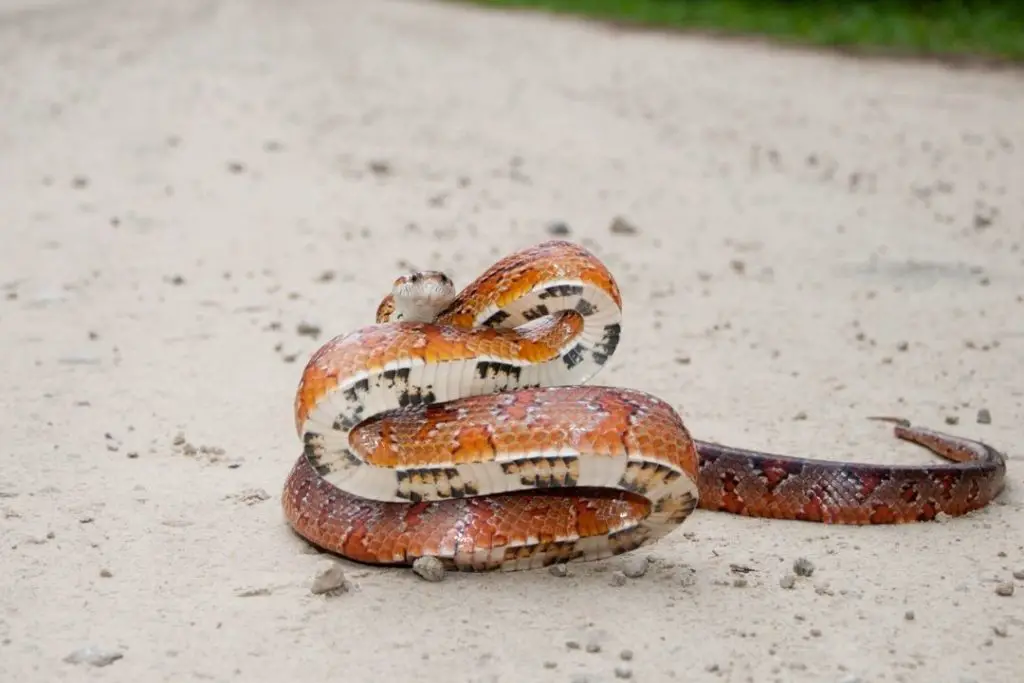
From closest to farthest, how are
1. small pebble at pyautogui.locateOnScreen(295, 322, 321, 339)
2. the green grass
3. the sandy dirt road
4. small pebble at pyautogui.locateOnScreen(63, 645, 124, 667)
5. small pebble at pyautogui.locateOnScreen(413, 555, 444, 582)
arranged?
small pebble at pyautogui.locateOnScreen(63, 645, 124, 667), the sandy dirt road, small pebble at pyautogui.locateOnScreen(413, 555, 444, 582), small pebble at pyautogui.locateOnScreen(295, 322, 321, 339), the green grass

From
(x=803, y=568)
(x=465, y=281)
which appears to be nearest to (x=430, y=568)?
(x=803, y=568)

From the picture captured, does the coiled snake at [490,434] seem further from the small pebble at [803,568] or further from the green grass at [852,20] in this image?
the green grass at [852,20]

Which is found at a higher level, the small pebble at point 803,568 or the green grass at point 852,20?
the green grass at point 852,20

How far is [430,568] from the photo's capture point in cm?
502

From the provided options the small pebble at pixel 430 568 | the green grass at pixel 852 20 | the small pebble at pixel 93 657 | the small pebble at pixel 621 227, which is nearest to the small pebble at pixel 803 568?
the small pebble at pixel 430 568

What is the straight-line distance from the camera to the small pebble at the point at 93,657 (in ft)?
14.5

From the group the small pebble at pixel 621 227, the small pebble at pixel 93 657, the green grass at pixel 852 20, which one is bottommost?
the small pebble at pixel 93 657

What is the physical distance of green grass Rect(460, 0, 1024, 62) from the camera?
18.5 m

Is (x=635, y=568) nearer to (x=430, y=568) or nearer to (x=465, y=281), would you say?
(x=430, y=568)

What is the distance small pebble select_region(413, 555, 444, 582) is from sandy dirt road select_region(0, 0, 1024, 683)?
47 millimetres

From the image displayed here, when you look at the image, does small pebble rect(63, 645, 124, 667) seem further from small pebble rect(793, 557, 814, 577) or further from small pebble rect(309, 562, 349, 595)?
small pebble rect(793, 557, 814, 577)

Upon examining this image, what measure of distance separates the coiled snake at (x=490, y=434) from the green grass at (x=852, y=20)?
14.2 metres

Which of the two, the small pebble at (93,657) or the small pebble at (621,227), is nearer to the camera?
the small pebble at (93,657)

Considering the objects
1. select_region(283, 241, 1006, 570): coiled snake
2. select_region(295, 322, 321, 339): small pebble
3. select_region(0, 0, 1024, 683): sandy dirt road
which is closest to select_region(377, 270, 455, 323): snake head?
select_region(283, 241, 1006, 570): coiled snake
